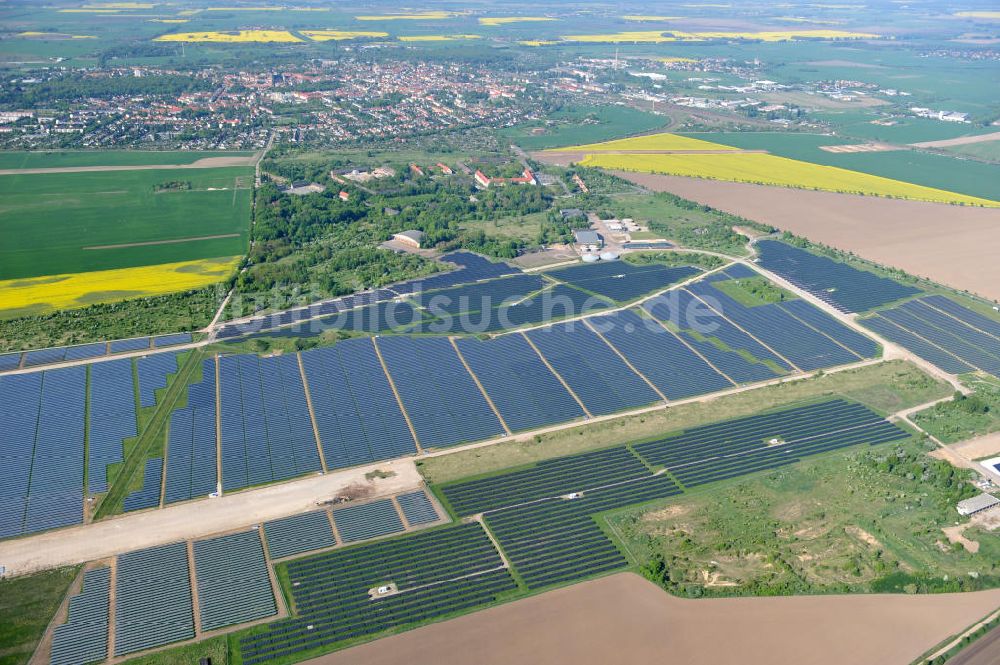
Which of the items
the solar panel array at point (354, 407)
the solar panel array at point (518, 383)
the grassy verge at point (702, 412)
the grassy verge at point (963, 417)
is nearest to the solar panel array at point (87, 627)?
the solar panel array at point (354, 407)

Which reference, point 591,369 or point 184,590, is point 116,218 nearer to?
point 591,369

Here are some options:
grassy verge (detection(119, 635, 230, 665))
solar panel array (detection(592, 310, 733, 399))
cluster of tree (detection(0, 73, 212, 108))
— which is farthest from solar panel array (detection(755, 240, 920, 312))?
cluster of tree (detection(0, 73, 212, 108))

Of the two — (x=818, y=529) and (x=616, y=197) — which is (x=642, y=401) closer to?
(x=818, y=529)

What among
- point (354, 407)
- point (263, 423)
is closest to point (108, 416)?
point (263, 423)

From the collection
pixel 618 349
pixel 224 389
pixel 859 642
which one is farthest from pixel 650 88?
pixel 859 642

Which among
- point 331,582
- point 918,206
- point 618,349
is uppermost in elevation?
point 918,206

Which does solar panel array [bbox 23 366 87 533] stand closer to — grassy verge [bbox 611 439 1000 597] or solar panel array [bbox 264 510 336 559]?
solar panel array [bbox 264 510 336 559]
